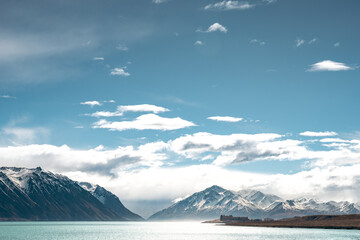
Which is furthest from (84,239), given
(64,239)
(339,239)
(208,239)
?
(339,239)

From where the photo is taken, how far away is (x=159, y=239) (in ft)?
594

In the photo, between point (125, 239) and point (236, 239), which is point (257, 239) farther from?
point (125, 239)

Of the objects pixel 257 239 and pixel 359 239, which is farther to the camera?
pixel 257 239

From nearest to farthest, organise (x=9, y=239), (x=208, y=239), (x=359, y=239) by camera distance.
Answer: (x=359, y=239) → (x=9, y=239) → (x=208, y=239)

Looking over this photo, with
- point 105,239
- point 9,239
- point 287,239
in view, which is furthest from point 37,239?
point 287,239

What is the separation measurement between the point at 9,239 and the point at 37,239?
11.3 meters

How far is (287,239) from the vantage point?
6619 inches

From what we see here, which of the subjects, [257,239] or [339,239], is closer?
[339,239]

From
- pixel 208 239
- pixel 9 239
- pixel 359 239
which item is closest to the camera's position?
pixel 359 239

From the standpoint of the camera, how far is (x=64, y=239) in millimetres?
175000

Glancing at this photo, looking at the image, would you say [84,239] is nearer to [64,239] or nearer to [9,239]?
[64,239]

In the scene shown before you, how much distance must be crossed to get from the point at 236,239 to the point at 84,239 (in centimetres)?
6687

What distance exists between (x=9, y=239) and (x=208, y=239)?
283 ft

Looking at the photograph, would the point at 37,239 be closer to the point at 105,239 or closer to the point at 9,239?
the point at 9,239
